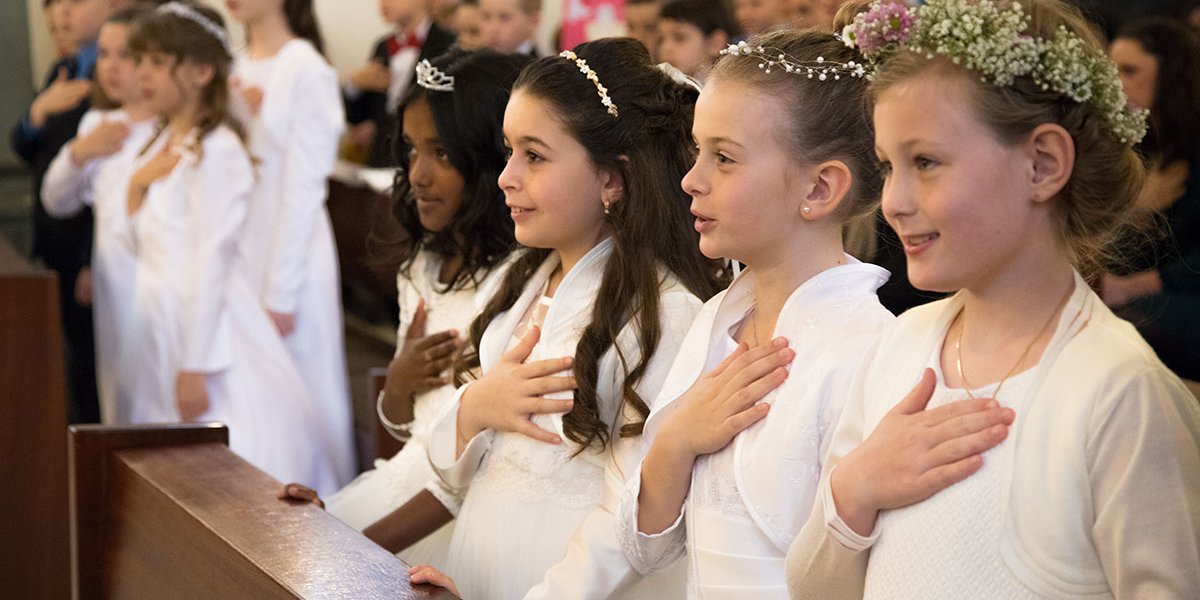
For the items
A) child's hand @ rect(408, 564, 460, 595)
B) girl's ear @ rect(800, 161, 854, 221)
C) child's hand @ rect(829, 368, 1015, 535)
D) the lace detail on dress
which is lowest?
the lace detail on dress

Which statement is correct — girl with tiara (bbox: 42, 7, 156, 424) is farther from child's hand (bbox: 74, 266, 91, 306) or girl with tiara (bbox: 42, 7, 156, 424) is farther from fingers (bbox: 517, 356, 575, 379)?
fingers (bbox: 517, 356, 575, 379)

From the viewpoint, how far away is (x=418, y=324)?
3217 millimetres

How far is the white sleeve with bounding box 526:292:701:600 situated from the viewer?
2092 mm

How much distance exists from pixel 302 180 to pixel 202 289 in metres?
0.56

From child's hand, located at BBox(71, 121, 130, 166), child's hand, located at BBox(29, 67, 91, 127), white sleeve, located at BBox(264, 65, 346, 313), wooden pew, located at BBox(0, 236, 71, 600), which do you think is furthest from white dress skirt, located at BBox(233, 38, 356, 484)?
child's hand, located at BBox(29, 67, 91, 127)

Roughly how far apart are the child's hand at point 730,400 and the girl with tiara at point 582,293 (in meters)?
0.31

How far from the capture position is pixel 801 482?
185cm

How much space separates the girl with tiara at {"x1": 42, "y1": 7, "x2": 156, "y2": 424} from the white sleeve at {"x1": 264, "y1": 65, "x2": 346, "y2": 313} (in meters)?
0.54

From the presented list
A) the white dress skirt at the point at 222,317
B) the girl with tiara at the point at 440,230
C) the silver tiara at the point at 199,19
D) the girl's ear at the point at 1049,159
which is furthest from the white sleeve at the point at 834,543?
the silver tiara at the point at 199,19

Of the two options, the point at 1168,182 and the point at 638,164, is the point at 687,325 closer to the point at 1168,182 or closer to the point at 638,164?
the point at 638,164

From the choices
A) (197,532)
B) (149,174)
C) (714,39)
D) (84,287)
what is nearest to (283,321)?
(149,174)

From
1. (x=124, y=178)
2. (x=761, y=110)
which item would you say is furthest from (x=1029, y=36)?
(x=124, y=178)

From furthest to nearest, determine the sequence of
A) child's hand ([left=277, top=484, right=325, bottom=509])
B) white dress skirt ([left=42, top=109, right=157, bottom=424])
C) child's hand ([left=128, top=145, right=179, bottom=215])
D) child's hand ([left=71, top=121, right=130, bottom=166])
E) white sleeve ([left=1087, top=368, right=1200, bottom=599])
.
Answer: child's hand ([left=71, top=121, right=130, bottom=166]) → white dress skirt ([left=42, top=109, right=157, bottom=424]) → child's hand ([left=128, top=145, right=179, bottom=215]) → child's hand ([left=277, top=484, right=325, bottom=509]) → white sleeve ([left=1087, top=368, right=1200, bottom=599])

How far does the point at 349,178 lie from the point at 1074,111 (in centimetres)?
583
